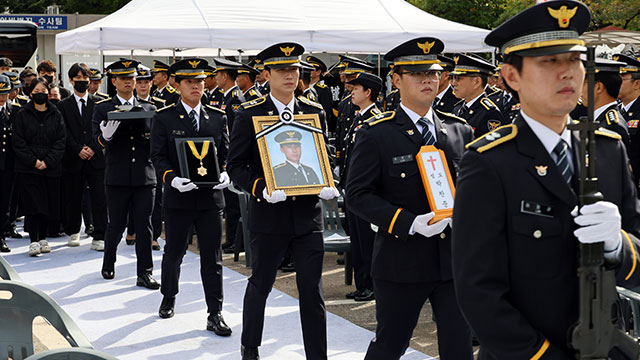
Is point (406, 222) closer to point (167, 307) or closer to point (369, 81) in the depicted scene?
point (167, 307)

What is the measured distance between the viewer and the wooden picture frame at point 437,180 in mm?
4344

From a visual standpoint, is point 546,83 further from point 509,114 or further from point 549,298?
point 509,114

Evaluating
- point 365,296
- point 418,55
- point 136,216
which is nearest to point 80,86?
point 136,216

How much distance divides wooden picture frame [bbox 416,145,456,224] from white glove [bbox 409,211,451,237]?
0.03 metres

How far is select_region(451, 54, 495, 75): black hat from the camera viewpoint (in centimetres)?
778

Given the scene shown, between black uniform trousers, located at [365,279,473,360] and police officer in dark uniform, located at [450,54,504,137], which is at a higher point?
police officer in dark uniform, located at [450,54,504,137]

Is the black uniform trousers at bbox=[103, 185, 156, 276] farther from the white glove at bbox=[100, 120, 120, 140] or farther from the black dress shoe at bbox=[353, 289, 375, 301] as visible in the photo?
the black dress shoe at bbox=[353, 289, 375, 301]

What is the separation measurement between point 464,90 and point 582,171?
5567 millimetres

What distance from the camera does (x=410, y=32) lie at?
1392cm

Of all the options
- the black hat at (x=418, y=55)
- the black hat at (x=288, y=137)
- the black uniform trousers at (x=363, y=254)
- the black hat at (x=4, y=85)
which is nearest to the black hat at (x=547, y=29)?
the black hat at (x=418, y=55)

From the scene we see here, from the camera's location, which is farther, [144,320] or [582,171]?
[144,320]

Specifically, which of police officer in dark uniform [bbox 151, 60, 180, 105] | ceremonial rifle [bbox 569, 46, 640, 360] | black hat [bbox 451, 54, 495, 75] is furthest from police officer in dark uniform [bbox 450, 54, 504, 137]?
police officer in dark uniform [bbox 151, 60, 180, 105]

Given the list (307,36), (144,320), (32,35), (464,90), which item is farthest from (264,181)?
(32,35)

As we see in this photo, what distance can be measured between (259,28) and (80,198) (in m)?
4.09
